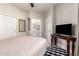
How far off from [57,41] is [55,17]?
3.43ft

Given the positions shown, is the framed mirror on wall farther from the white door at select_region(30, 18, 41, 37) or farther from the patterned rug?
the patterned rug

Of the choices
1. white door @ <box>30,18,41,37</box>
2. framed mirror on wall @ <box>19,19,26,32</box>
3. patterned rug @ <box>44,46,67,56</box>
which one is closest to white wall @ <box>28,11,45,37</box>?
white door @ <box>30,18,41,37</box>

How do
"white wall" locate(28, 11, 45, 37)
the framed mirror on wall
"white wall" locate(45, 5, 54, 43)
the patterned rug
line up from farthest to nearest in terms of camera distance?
"white wall" locate(45, 5, 54, 43) < "white wall" locate(28, 11, 45, 37) < the framed mirror on wall < the patterned rug

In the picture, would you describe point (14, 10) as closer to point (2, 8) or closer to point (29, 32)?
point (2, 8)

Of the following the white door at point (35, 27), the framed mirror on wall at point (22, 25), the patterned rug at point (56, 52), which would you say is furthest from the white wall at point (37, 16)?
the patterned rug at point (56, 52)

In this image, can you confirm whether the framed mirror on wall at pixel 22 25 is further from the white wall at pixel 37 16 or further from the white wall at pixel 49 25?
the white wall at pixel 49 25

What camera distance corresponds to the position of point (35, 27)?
10.9 feet

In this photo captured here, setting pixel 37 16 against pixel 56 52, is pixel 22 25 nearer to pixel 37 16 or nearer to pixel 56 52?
pixel 37 16

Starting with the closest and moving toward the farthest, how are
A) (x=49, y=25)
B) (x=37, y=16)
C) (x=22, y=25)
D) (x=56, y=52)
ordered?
(x=56, y=52) → (x=22, y=25) → (x=37, y=16) → (x=49, y=25)

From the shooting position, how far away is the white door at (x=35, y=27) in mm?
3228

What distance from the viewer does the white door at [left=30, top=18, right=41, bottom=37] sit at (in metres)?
3.23

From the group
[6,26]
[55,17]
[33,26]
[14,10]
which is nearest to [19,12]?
[14,10]

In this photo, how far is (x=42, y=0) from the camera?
2.90 feet

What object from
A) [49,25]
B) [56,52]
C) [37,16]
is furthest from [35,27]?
[56,52]
